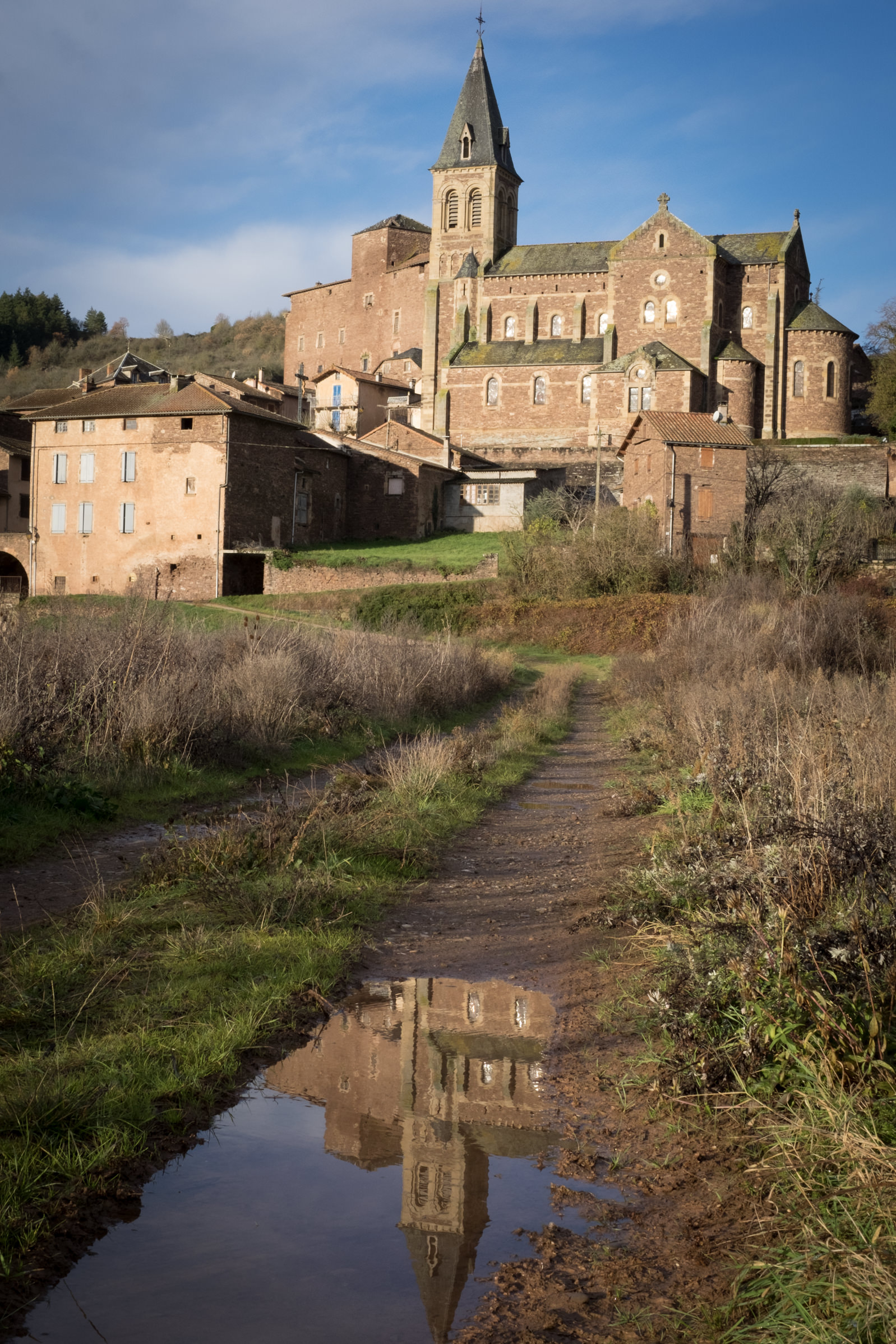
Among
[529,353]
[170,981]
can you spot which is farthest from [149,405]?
[170,981]

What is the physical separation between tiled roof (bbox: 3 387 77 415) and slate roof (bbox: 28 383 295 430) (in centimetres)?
735

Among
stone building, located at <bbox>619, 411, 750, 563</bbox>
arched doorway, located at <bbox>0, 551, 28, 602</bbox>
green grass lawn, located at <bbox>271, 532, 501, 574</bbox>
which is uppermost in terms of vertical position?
stone building, located at <bbox>619, 411, 750, 563</bbox>

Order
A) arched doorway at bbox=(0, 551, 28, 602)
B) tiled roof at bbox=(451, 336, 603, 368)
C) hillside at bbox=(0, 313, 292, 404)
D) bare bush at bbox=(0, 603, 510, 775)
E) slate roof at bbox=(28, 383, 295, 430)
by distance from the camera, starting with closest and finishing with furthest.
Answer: bare bush at bbox=(0, 603, 510, 775)
slate roof at bbox=(28, 383, 295, 430)
arched doorway at bbox=(0, 551, 28, 602)
tiled roof at bbox=(451, 336, 603, 368)
hillside at bbox=(0, 313, 292, 404)

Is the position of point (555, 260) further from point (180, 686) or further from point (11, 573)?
point (180, 686)

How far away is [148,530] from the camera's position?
4419cm

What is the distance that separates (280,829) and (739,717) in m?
4.91

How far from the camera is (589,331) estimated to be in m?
64.2

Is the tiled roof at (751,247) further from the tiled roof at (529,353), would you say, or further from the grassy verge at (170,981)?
the grassy verge at (170,981)

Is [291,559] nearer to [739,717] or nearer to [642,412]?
[642,412]

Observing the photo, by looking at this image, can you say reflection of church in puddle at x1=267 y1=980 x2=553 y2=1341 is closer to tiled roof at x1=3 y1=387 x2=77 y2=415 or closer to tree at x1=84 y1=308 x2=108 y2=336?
tiled roof at x1=3 y1=387 x2=77 y2=415

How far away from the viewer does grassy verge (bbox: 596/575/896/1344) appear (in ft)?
10.9

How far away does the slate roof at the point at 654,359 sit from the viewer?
5672 cm

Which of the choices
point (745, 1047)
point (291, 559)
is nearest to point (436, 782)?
point (745, 1047)

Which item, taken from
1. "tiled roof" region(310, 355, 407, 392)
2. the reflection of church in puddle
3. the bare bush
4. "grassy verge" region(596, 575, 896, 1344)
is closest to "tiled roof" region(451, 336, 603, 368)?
"tiled roof" region(310, 355, 407, 392)
